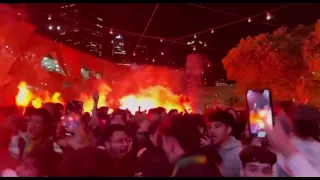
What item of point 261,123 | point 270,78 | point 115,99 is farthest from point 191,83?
point 261,123

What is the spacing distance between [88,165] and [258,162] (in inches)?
55.9

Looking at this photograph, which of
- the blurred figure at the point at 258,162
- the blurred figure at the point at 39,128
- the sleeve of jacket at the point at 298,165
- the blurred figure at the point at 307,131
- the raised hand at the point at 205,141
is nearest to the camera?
the sleeve of jacket at the point at 298,165

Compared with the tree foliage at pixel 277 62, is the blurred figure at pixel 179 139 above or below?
below

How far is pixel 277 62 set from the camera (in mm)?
18016

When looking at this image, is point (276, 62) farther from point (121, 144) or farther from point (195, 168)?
point (195, 168)

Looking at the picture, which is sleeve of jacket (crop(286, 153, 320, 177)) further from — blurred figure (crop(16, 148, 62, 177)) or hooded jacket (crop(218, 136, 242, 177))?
blurred figure (crop(16, 148, 62, 177))

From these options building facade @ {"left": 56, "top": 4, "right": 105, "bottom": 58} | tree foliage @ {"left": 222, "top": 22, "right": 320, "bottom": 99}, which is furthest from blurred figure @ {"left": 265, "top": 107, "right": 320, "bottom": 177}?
tree foliage @ {"left": 222, "top": 22, "right": 320, "bottom": 99}

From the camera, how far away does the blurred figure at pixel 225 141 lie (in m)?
4.54

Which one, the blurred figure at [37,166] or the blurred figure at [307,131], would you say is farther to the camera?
the blurred figure at [307,131]

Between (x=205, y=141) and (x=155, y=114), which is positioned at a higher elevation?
(x=155, y=114)

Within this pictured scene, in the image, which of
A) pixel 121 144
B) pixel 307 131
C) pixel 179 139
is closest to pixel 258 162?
pixel 179 139

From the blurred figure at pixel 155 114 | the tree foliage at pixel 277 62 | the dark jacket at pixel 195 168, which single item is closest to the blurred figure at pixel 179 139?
the dark jacket at pixel 195 168

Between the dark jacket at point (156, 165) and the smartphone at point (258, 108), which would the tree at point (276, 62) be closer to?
the smartphone at point (258, 108)

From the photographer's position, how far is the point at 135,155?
15.7 feet
